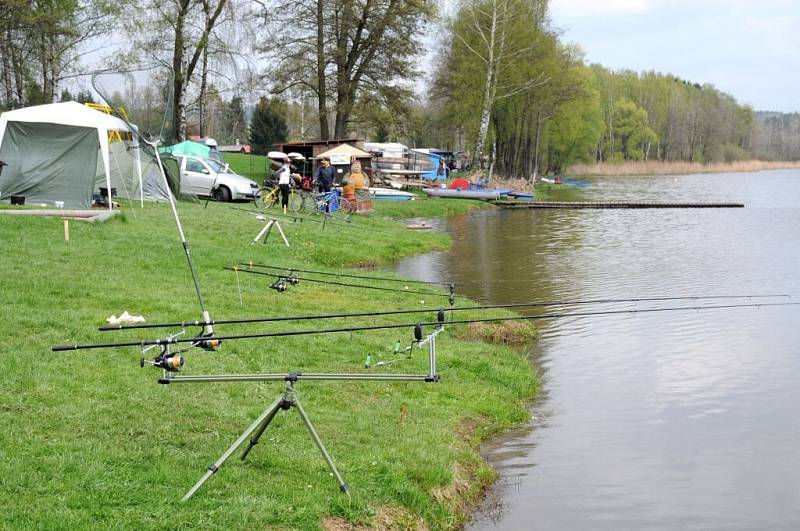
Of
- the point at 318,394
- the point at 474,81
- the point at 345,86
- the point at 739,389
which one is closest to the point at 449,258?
the point at 739,389

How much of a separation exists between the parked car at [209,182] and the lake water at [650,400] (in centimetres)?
877

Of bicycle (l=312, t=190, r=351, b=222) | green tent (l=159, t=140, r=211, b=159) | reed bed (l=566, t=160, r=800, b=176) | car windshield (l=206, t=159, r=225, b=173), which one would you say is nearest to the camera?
bicycle (l=312, t=190, r=351, b=222)

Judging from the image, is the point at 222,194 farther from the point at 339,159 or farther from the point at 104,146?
the point at 104,146

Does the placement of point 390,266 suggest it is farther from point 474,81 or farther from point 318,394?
point 474,81

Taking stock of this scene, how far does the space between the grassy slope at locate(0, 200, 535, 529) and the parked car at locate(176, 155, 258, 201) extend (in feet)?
47.4

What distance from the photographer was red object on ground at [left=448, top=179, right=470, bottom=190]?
44.9 m

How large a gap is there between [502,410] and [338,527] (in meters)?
3.95

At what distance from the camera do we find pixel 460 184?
45.3 metres

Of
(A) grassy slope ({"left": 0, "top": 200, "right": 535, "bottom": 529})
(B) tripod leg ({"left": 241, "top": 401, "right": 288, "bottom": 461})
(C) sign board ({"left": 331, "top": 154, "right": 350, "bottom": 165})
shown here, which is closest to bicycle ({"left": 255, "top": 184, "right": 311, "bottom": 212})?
(C) sign board ({"left": 331, "top": 154, "right": 350, "bottom": 165})

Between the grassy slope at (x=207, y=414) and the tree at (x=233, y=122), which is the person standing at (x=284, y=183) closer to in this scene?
the grassy slope at (x=207, y=414)

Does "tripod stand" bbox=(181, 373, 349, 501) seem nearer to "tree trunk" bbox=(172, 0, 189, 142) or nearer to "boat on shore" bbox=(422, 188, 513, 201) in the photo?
"tree trunk" bbox=(172, 0, 189, 142)

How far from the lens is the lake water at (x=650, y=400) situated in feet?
25.0

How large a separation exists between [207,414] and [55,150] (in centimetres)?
1600

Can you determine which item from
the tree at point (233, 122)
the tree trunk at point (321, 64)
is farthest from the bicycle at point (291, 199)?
the tree at point (233, 122)
